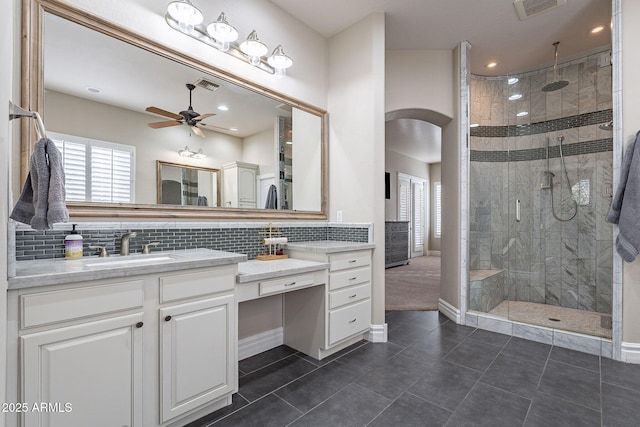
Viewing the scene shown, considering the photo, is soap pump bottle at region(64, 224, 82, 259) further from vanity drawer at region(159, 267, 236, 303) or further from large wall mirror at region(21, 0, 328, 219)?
vanity drawer at region(159, 267, 236, 303)

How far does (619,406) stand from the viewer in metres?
1.80

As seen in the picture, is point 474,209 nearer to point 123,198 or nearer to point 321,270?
point 321,270

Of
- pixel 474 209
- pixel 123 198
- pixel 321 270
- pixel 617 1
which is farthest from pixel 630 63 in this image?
pixel 123 198

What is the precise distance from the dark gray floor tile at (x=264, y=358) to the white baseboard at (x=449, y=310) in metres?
1.81

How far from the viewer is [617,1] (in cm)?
237

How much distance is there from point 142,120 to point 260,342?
1.92 m

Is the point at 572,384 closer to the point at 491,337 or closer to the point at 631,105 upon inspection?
the point at 491,337

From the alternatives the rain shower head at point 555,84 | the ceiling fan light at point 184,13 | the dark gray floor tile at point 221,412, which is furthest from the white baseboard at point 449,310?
the ceiling fan light at point 184,13

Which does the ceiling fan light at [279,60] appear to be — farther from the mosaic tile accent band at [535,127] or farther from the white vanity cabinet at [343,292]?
the mosaic tile accent band at [535,127]

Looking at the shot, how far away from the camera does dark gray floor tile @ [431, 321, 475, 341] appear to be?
9.44ft

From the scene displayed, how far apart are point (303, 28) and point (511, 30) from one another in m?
2.10

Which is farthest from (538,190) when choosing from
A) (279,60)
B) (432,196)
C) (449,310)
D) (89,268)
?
(432,196)

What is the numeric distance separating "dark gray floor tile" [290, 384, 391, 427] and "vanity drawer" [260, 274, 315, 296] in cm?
73

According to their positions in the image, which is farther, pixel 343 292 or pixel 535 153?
pixel 535 153
